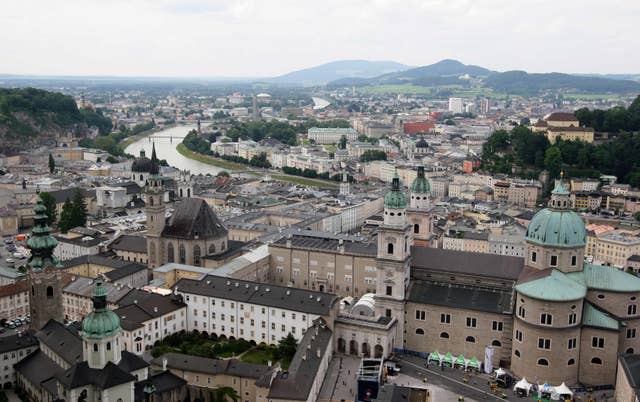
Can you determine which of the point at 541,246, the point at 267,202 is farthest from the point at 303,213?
the point at 541,246

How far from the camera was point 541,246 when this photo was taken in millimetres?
37031

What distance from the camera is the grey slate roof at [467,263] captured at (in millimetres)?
39062

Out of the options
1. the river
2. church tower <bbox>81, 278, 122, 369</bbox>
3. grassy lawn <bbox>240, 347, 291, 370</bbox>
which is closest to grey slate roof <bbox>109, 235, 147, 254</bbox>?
grassy lawn <bbox>240, 347, 291, 370</bbox>

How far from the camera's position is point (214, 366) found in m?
32.7

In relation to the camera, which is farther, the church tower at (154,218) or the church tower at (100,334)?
the church tower at (154,218)

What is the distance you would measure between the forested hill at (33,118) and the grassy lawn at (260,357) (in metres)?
99.0

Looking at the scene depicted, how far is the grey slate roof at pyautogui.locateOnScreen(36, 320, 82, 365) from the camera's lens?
30.3m

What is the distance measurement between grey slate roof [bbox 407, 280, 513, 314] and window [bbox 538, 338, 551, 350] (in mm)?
2464

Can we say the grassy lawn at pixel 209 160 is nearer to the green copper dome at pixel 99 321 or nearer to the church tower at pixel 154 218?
the church tower at pixel 154 218

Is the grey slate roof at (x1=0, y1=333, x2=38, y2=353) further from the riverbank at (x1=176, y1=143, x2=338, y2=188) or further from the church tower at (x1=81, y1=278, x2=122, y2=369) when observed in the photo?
the riverbank at (x1=176, y1=143, x2=338, y2=188)

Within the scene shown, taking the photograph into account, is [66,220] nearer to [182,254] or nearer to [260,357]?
[182,254]

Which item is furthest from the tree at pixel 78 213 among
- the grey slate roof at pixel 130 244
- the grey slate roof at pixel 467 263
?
the grey slate roof at pixel 467 263

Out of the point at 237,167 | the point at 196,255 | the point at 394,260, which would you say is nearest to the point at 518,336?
the point at 394,260

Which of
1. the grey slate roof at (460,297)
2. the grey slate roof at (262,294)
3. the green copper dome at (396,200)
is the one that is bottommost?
the grey slate roof at (262,294)
